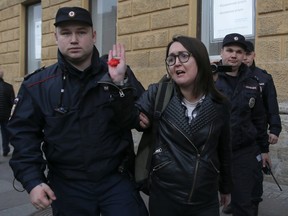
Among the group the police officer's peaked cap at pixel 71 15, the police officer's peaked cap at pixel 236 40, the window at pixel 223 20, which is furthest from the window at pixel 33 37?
the police officer's peaked cap at pixel 71 15

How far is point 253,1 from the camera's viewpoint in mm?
7016

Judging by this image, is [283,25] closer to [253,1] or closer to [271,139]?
[253,1]

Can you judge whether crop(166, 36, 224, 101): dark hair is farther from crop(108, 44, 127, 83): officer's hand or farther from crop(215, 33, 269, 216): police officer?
crop(215, 33, 269, 216): police officer

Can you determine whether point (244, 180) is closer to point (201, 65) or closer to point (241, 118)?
point (241, 118)

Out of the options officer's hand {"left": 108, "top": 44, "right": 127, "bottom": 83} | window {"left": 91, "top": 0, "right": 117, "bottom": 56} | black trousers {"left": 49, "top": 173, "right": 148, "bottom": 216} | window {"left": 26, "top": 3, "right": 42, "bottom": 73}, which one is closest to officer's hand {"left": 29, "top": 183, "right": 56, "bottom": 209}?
black trousers {"left": 49, "top": 173, "right": 148, "bottom": 216}

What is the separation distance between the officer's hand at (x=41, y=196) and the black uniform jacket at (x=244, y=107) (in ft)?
5.74

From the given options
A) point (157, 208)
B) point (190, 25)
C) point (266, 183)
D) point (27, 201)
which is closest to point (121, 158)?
point (157, 208)

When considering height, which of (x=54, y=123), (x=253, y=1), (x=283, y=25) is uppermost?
(x=253, y=1)

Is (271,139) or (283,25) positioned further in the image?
(283,25)

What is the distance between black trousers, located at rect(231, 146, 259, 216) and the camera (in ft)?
11.6

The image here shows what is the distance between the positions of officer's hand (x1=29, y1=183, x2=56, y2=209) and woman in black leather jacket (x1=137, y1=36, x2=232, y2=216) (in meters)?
0.59

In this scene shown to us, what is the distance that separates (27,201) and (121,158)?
320cm

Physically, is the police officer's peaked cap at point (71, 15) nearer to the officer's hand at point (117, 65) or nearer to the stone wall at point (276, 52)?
the officer's hand at point (117, 65)

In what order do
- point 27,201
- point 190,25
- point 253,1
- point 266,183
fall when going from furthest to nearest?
1. point 190,25
2. point 253,1
3. point 266,183
4. point 27,201
